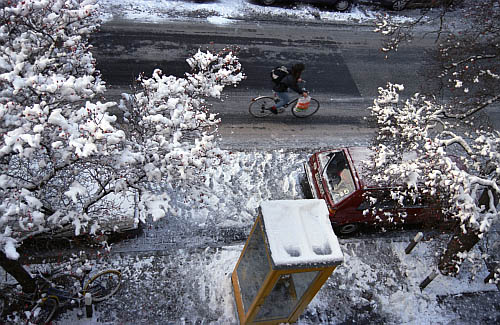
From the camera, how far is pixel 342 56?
47.4 ft

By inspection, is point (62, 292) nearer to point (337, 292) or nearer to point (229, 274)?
point (229, 274)

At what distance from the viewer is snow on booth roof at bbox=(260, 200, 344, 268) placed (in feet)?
19.5

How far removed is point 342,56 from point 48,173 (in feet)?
37.5

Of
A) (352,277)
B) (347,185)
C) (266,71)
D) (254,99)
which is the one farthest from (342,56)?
(352,277)

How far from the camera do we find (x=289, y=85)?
35.9 ft

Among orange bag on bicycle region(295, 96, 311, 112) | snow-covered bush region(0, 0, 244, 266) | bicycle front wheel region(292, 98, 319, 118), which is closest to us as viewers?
snow-covered bush region(0, 0, 244, 266)

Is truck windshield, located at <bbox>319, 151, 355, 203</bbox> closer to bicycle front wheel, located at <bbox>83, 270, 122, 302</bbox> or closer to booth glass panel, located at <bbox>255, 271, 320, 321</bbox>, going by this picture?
booth glass panel, located at <bbox>255, 271, 320, 321</bbox>

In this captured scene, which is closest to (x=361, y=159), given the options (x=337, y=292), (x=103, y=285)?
(x=337, y=292)

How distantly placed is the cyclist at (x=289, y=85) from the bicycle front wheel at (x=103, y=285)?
254 inches

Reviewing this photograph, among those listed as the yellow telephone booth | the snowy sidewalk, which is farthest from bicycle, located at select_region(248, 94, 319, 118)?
the yellow telephone booth

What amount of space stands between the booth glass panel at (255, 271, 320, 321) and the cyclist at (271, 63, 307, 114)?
5.66 m

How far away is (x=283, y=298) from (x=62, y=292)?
4095mm

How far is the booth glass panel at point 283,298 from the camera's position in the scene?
7.08 m

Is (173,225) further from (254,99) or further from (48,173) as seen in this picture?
(254,99)
